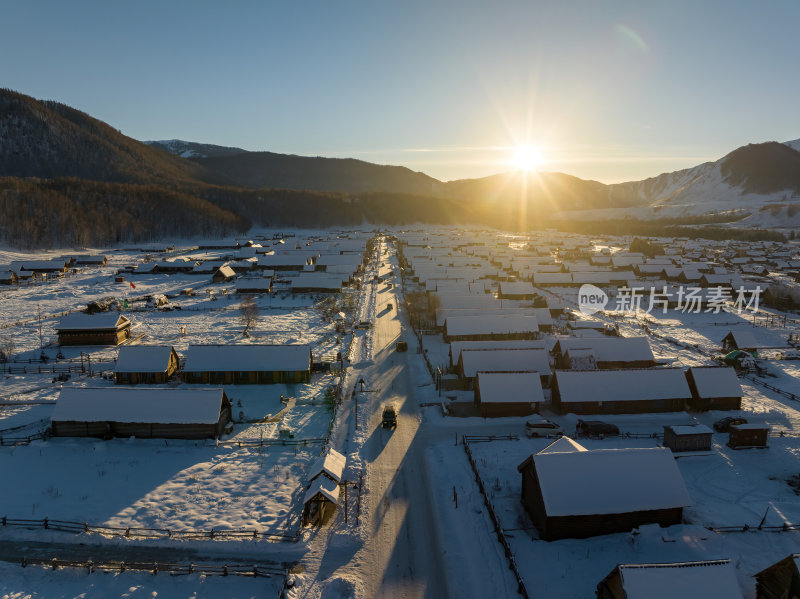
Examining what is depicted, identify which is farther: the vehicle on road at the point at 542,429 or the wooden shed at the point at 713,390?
the wooden shed at the point at 713,390

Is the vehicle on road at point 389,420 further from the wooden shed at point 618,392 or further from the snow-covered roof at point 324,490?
the wooden shed at point 618,392

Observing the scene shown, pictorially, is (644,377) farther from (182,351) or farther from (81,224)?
(81,224)

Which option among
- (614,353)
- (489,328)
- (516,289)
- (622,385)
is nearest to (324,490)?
(622,385)

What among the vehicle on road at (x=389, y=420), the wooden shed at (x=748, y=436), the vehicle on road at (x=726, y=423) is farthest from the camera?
the vehicle on road at (x=726, y=423)

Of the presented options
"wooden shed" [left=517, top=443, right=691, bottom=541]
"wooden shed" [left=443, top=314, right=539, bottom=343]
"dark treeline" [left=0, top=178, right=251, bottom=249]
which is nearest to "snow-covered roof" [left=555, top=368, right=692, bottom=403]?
"wooden shed" [left=517, top=443, right=691, bottom=541]

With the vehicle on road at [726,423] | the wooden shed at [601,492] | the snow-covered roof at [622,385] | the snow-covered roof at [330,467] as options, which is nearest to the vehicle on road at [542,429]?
the snow-covered roof at [622,385]

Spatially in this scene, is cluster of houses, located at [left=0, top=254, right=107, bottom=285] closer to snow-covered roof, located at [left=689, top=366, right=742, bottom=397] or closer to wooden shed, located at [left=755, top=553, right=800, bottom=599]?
snow-covered roof, located at [left=689, top=366, right=742, bottom=397]
